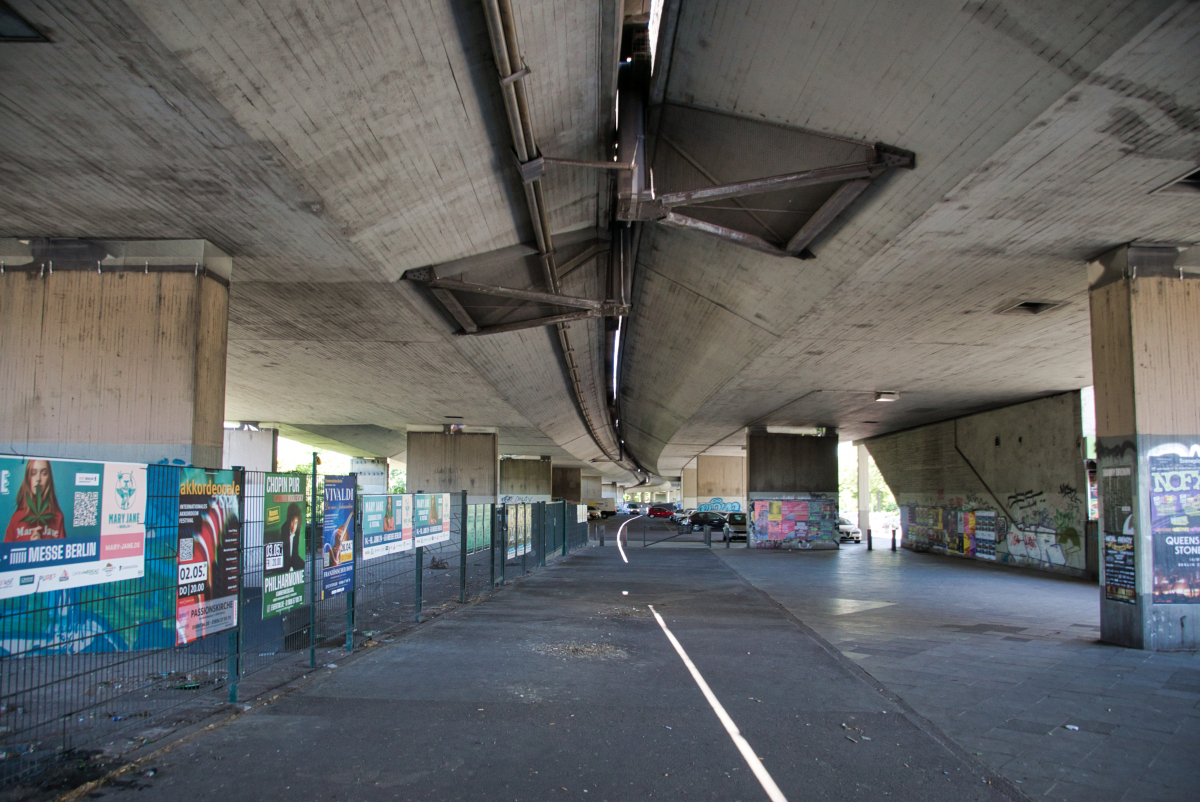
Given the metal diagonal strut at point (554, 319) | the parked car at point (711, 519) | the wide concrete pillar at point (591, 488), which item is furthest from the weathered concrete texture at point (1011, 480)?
the wide concrete pillar at point (591, 488)

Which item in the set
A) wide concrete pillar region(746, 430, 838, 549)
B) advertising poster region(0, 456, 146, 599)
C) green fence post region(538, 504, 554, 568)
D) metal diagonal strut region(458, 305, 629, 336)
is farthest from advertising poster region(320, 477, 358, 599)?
wide concrete pillar region(746, 430, 838, 549)

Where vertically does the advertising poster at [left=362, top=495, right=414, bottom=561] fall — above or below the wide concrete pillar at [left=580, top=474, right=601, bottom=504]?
above

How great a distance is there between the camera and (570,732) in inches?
215

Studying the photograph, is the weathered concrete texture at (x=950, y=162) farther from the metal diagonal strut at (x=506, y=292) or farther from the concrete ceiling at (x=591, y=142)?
the metal diagonal strut at (x=506, y=292)

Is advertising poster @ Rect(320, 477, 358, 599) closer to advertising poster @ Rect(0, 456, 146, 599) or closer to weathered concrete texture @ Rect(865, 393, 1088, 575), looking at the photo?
advertising poster @ Rect(0, 456, 146, 599)

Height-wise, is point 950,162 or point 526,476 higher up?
point 950,162

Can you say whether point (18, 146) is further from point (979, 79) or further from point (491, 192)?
point (979, 79)

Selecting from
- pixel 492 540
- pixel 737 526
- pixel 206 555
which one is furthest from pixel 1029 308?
pixel 737 526

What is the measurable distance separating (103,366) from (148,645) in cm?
549

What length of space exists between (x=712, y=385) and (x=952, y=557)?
12.9m

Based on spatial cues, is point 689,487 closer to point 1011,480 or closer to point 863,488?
point 863,488

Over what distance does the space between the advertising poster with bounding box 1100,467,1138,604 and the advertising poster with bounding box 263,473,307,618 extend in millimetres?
10619

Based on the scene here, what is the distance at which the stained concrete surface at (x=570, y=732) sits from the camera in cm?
445

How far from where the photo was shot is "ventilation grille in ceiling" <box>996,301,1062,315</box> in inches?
467
